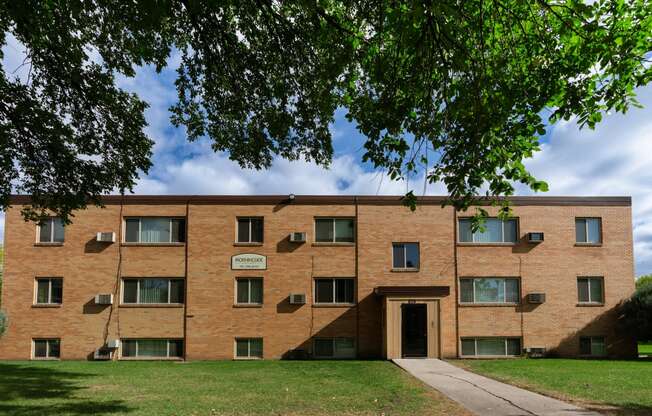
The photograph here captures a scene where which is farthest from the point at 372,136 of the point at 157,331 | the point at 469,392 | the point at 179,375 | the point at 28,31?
the point at 157,331

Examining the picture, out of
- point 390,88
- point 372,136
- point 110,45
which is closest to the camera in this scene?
point 390,88

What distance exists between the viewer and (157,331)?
73.2ft

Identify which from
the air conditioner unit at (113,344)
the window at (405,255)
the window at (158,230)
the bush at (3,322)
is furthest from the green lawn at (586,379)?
the bush at (3,322)

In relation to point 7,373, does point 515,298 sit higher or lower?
higher

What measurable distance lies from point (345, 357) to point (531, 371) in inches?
315

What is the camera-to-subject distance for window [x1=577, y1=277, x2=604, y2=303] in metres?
23.2

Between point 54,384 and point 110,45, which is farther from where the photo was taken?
point 54,384

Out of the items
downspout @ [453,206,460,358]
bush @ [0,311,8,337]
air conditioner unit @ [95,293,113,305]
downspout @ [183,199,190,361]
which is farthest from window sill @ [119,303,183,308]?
downspout @ [453,206,460,358]

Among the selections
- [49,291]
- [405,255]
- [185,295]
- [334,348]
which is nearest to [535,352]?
[405,255]

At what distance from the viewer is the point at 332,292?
22.8 meters

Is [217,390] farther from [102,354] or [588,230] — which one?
[588,230]

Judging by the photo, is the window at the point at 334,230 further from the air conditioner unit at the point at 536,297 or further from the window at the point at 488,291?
the air conditioner unit at the point at 536,297

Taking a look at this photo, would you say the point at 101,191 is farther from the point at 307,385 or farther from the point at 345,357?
the point at 345,357

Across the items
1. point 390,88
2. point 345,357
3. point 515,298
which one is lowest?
point 345,357
